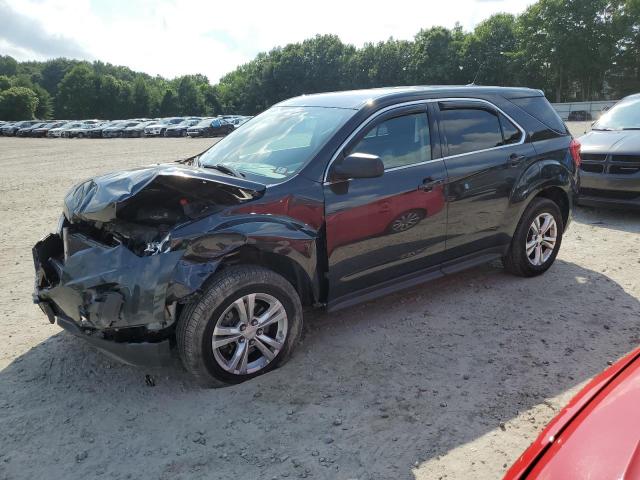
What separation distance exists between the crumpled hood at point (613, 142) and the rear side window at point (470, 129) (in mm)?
3635

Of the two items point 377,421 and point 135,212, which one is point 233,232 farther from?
point 377,421

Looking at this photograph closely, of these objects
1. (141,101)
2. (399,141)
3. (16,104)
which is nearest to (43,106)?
(16,104)

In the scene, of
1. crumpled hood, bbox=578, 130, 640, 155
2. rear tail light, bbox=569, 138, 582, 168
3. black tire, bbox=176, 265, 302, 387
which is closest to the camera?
black tire, bbox=176, 265, 302, 387

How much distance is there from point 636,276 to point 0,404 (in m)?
5.62

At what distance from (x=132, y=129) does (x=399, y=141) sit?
4473 centimetres

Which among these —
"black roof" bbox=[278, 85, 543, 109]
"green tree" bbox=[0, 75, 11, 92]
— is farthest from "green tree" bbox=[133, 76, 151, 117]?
"black roof" bbox=[278, 85, 543, 109]

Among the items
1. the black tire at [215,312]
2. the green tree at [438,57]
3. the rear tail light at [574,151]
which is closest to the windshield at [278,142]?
the black tire at [215,312]

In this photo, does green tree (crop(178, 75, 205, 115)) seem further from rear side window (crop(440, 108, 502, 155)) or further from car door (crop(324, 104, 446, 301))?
car door (crop(324, 104, 446, 301))

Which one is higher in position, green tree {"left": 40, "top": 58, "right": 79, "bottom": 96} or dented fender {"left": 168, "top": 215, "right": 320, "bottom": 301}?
green tree {"left": 40, "top": 58, "right": 79, "bottom": 96}

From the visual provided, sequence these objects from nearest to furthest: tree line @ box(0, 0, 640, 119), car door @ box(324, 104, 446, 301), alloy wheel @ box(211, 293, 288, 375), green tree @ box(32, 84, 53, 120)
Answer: alloy wheel @ box(211, 293, 288, 375) → car door @ box(324, 104, 446, 301) → tree line @ box(0, 0, 640, 119) → green tree @ box(32, 84, 53, 120)

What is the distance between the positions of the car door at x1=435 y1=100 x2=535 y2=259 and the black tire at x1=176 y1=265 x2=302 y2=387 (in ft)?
5.72

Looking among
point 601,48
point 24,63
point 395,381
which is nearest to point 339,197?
point 395,381

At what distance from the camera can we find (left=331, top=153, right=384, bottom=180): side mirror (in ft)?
11.7

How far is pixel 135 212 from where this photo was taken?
3.29 m
